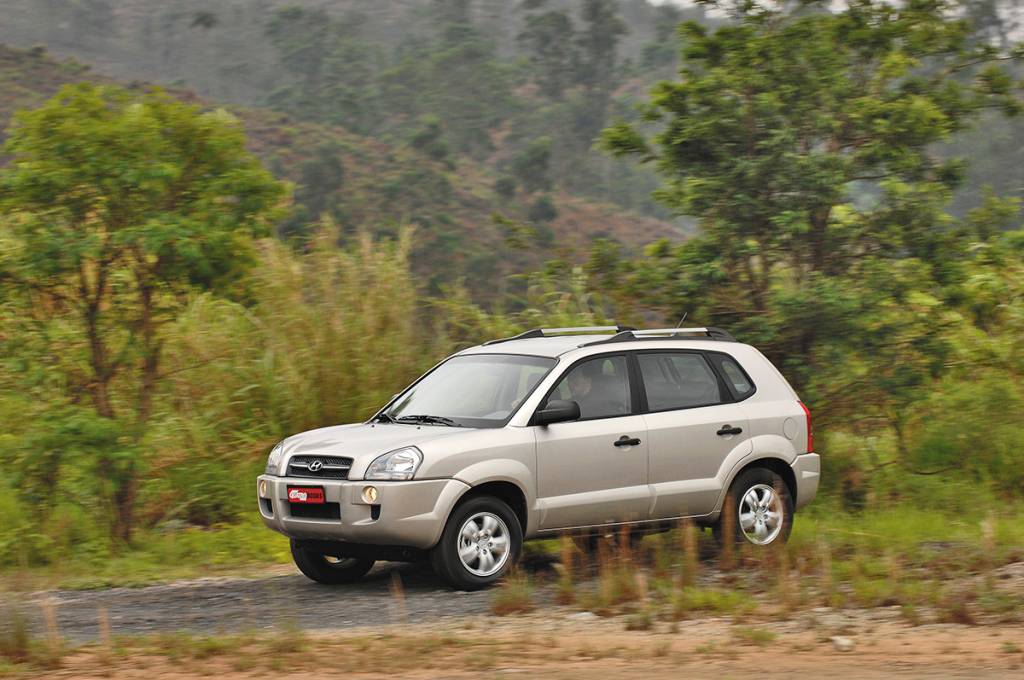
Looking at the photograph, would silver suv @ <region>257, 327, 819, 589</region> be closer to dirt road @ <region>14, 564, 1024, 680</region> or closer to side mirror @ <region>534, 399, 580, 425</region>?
side mirror @ <region>534, 399, 580, 425</region>

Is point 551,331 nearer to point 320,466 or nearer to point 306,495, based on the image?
point 320,466

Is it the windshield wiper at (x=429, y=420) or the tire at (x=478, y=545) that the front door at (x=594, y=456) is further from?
the windshield wiper at (x=429, y=420)

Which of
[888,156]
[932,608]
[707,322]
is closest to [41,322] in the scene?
[707,322]

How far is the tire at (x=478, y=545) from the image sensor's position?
29.1ft

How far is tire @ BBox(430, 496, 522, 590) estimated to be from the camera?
29.1 feet

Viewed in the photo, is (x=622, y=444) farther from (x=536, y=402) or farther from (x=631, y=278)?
(x=631, y=278)

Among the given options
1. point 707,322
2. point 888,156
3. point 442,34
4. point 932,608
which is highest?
point 442,34

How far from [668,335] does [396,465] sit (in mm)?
2856

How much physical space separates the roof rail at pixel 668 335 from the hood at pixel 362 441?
5.00 ft

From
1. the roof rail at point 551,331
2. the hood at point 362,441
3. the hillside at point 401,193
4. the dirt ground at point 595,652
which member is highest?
the hillside at point 401,193

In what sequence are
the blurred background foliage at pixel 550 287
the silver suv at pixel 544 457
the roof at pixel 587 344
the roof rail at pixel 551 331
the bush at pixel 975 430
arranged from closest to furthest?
the silver suv at pixel 544 457, the roof at pixel 587 344, the roof rail at pixel 551 331, the blurred background foliage at pixel 550 287, the bush at pixel 975 430

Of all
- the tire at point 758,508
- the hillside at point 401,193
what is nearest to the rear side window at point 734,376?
the tire at point 758,508

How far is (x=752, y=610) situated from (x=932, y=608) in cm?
112

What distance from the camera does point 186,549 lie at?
11438 millimetres
